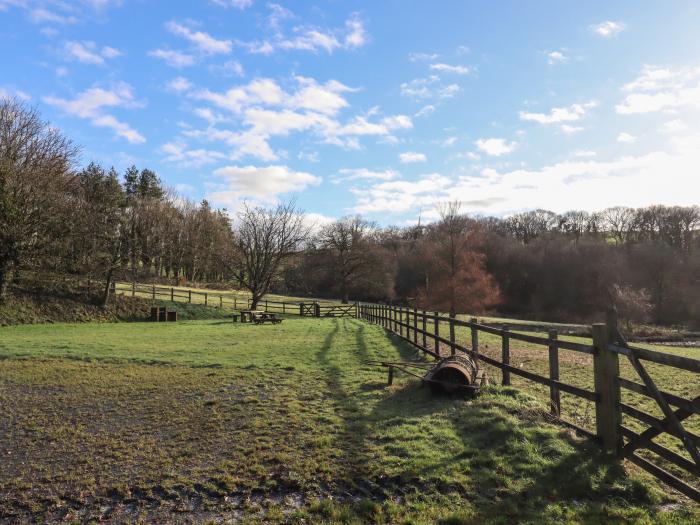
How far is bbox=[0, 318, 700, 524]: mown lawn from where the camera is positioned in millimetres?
4211

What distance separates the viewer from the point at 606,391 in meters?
5.28

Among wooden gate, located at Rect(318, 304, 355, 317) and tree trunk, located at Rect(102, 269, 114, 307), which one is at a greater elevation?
tree trunk, located at Rect(102, 269, 114, 307)

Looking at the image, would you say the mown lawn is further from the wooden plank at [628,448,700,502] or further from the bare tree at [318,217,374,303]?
the bare tree at [318,217,374,303]

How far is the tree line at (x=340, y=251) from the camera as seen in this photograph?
96.1 ft

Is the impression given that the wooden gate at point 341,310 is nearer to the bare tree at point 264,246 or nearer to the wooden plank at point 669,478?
the bare tree at point 264,246

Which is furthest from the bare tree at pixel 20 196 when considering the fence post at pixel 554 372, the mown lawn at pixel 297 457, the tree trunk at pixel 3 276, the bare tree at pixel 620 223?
the bare tree at pixel 620 223

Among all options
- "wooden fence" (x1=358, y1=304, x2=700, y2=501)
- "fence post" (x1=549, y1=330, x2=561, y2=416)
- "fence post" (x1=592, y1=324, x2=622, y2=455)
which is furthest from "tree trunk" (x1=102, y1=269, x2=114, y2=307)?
"fence post" (x1=592, y1=324, x2=622, y2=455)

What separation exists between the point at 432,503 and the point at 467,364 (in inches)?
165

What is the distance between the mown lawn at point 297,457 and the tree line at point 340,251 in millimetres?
23044

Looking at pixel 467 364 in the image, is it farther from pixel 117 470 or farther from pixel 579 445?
pixel 117 470

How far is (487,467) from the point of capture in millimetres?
5008

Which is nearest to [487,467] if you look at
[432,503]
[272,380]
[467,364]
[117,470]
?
[432,503]

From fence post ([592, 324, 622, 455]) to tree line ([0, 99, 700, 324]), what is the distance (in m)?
29.7

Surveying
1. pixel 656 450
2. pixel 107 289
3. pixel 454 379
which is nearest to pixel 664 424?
pixel 656 450
